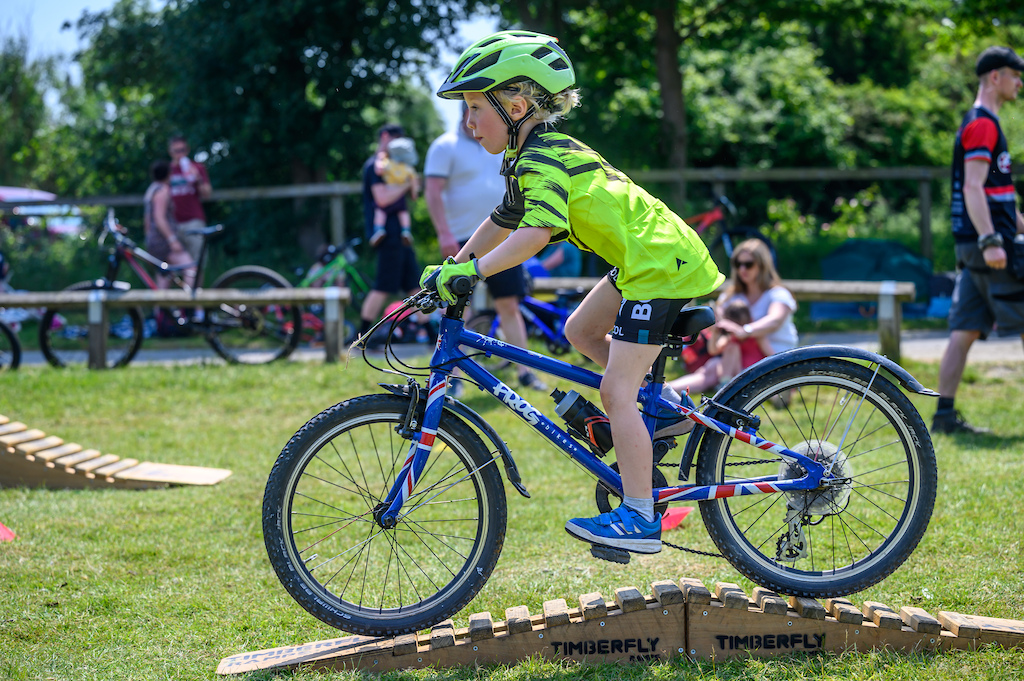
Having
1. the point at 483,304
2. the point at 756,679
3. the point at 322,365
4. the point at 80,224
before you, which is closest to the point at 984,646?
the point at 756,679

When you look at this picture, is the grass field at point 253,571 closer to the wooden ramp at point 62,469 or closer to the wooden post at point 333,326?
the wooden ramp at point 62,469

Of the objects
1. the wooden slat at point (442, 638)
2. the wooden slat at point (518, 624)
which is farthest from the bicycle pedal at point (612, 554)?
the wooden slat at point (442, 638)

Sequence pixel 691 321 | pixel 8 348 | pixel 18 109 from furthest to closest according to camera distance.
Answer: pixel 18 109 < pixel 8 348 < pixel 691 321

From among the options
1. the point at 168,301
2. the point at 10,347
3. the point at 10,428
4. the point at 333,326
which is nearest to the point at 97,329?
the point at 168,301

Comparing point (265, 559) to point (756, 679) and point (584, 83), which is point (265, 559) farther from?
point (584, 83)

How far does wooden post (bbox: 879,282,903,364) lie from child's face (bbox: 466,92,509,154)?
5740mm

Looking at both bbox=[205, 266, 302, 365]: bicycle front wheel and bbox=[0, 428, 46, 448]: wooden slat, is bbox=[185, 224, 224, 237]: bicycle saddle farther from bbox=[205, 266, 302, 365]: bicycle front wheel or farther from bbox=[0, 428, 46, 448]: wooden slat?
bbox=[0, 428, 46, 448]: wooden slat

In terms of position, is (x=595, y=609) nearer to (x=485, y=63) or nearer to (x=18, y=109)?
(x=485, y=63)

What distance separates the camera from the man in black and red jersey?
18.6 feet

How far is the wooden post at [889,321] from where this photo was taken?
7.95 m

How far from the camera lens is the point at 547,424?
3.30m

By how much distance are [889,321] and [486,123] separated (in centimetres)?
588

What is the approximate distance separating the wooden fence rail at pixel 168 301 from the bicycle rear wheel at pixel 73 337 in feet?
0.41

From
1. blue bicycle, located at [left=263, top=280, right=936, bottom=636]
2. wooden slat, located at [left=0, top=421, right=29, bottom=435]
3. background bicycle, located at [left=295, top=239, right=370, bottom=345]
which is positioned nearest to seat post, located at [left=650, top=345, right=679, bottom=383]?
blue bicycle, located at [left=263, top=280, right=936, bottom=636]
